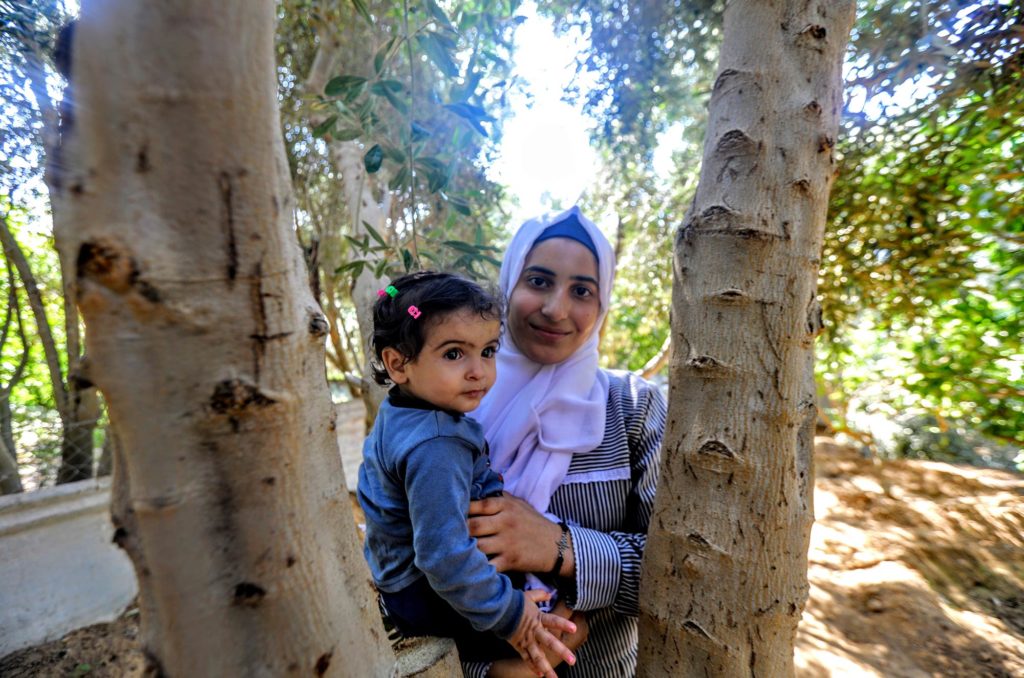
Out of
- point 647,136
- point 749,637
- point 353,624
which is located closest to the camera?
point 353,624

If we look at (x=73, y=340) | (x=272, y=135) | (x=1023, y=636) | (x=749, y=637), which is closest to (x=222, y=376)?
(x=272, y=135)

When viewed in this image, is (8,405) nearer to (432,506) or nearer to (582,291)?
(432,506)

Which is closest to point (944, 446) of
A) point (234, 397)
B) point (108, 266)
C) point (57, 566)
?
point (234, 397)

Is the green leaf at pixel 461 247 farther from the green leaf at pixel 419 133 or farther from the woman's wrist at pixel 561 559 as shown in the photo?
the woman's wrist at pixel 561 559

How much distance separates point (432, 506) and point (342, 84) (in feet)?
4.73

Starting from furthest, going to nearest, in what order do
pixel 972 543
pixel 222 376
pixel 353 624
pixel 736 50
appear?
pixel 972 543, pixel 736 50, pixel 353 624, pixel 222 376

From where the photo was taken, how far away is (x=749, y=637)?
100 centimetres

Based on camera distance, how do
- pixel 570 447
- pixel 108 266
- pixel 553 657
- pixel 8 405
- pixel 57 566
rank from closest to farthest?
pixel 108 266
pixel 553 657
pixel 570 447
pixel 57 566
pixel 8 405

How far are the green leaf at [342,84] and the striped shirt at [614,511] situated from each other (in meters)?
1.41

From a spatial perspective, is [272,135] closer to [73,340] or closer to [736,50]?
[736,50]

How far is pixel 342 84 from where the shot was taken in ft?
5.57

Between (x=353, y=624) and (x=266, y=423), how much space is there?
301 millimetres

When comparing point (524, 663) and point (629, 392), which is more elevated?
point (629, 392)

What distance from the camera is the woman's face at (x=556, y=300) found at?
1.62 meters
